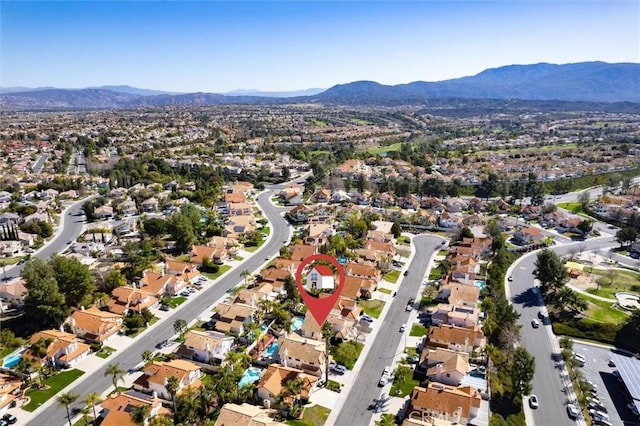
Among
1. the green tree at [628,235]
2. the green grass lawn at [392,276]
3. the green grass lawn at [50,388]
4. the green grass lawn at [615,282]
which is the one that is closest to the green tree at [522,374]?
the green grass lawn at [392,276]

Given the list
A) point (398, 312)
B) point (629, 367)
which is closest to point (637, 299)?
point (629, 367)

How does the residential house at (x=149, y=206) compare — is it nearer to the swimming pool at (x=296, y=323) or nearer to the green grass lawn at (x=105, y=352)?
the green grass lawn at (x=105, y=352)

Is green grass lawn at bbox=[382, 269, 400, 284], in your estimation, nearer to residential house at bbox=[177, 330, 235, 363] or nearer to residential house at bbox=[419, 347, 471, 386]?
residential house at bbox=[419, 347, 471, 386]

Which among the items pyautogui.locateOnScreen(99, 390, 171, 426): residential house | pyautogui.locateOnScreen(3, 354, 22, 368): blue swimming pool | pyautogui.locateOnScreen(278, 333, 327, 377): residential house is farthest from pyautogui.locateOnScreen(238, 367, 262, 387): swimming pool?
pyautogui.locateOnScreen(3, 354, 22, 368): blue swimming pool

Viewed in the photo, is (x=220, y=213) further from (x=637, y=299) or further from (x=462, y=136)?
(x=462, y=136)

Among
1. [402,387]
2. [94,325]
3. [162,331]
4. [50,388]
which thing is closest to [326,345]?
[402,387]

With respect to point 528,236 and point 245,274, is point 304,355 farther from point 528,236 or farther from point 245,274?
point 528,236
